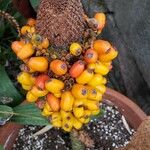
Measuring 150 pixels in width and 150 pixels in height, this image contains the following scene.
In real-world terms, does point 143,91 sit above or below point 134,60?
below

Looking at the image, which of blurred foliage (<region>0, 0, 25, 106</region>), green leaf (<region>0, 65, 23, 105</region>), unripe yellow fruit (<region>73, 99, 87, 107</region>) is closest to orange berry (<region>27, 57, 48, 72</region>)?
unripe yellow fruit (<region>73, 99, 87, 107</region>)

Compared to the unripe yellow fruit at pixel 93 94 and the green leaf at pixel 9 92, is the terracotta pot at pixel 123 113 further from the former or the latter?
the unripe yellow fruit at pixel 93 94

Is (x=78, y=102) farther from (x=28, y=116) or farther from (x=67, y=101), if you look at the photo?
(x=28, y=116)

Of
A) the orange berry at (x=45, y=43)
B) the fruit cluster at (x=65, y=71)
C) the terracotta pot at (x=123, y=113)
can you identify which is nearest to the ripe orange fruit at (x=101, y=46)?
the fruit cluster at (x=65, y=71)

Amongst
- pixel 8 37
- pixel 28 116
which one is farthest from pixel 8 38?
pixel 28 116

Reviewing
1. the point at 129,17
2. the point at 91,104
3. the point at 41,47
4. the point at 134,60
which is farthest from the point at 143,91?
the point at 41,47

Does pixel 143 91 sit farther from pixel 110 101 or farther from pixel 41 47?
pixel 41 47

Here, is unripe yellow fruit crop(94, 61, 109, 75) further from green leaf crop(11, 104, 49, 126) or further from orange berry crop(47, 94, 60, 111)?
green leaf crop(11, 104, 49, 126)
